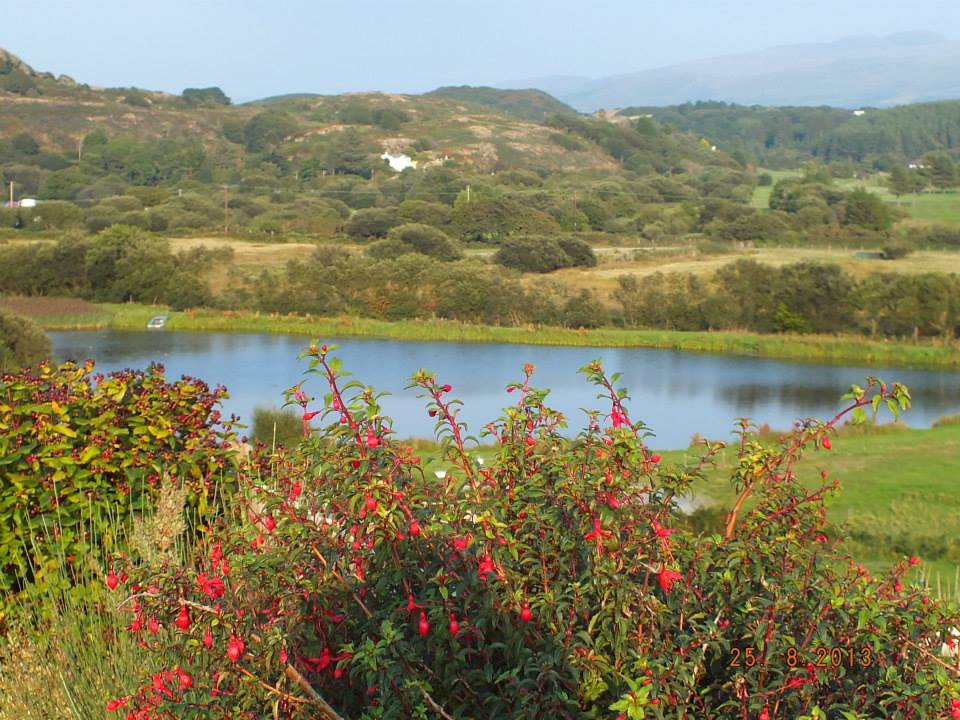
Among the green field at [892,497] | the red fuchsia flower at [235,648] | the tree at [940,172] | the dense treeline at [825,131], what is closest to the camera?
the red fuchsia flower at [235,648]

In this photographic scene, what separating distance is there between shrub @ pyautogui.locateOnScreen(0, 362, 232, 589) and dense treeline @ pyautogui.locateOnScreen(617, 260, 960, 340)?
31161 mm

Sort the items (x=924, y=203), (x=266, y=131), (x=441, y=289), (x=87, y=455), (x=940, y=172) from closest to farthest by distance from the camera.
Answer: (x=87, y=455), (x=441, y=289), (x=924, y=203), (x=940, y=172), (x=266, y=131)

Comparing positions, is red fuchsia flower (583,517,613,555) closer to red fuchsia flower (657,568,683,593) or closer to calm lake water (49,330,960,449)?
red fuchsia flower (657,568,683,593)

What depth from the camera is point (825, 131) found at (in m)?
154

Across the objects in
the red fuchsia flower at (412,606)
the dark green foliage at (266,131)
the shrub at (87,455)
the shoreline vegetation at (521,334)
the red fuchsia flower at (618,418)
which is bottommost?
the shoreline vegetation at (521,334)

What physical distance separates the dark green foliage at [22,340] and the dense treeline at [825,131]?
355 ft

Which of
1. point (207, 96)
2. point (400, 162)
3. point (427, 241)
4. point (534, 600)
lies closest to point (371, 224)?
point (427, 241)

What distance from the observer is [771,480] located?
3027 millimetres

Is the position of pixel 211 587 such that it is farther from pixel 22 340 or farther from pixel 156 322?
pixel 156 322

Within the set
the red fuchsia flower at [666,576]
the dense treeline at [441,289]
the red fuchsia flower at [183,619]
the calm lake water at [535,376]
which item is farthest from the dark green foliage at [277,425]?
the dense treeline at [441,289]

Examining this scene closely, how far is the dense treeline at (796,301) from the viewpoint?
34125mm

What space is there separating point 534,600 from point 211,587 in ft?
2.67

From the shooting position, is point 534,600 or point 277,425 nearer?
point 534,600

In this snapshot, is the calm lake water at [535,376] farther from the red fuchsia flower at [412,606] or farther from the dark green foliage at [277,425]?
the red fuchsia flower at [412,606]
